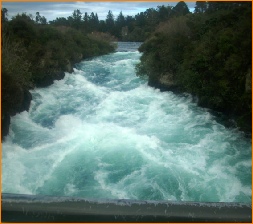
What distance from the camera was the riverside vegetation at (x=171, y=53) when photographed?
1122cm

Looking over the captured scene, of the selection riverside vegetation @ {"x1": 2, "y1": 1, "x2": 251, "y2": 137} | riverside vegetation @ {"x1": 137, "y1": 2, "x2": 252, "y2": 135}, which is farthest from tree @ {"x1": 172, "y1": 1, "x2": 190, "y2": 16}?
riverside vegetation @ {"x1": 137, "y1": 2, "x2": 252, "y2": 135}

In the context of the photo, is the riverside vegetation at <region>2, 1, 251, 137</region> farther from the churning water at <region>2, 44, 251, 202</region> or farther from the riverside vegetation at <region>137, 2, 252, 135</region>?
the churning water at <region>2, 44, 251, 202</region>

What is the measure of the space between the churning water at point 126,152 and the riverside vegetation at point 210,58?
1.19 metres

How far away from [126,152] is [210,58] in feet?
20.5

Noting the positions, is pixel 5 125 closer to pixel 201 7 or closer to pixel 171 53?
pixel 171 53

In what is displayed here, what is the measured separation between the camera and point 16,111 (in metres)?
14.6

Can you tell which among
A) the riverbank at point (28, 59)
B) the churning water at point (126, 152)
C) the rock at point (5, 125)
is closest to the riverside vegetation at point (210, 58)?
the churning water at point (126, 152)

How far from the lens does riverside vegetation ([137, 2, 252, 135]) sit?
1099 cm

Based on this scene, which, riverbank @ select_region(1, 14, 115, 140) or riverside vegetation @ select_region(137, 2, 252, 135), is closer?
riverside vegetation @ select_region(137, 2, 252, 135)

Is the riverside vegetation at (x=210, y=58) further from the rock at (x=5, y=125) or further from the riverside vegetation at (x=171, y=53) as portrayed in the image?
the rock at (x=5, y=125)

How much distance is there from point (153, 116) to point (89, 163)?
593 centimetres

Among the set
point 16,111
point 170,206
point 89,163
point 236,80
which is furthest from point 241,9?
point 16,111

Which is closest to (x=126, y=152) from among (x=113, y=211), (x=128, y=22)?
(x=113, y=211)

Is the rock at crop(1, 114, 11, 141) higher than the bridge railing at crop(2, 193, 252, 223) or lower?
lower
